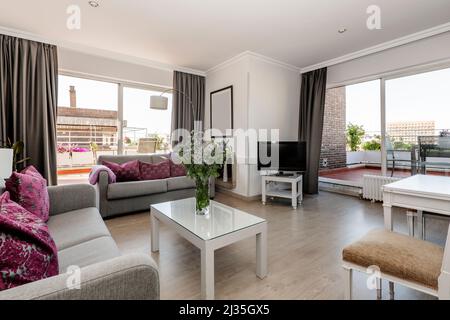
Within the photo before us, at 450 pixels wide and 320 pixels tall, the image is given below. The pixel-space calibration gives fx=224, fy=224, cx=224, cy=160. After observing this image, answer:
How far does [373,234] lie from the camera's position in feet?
4.45

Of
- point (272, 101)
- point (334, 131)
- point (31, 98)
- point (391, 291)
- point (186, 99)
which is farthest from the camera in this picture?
point (334, 131)

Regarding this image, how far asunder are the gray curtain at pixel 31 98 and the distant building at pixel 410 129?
5.20 meters

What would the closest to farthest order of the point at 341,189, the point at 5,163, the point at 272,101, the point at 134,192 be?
the point at 5,163
the point at 134,192
the point at 272,101
the point at 341,189

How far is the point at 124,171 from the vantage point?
3188 mm

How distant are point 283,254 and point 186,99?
3531 millimetres

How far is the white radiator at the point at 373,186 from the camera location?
140 inches

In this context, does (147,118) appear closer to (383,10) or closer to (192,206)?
(192,206)

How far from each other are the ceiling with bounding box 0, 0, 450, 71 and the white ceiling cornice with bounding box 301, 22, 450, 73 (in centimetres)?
10

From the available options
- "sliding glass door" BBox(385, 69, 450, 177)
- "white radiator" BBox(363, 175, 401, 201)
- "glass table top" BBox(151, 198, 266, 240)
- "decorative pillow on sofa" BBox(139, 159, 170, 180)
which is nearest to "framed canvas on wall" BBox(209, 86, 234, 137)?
"decorative pillow on sofa" BBox(139, 159, 170, 180)

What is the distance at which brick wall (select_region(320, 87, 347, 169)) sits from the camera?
4629 millimetres

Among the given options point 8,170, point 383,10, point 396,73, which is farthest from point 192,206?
point 396,73

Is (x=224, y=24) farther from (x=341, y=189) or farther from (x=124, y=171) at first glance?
(x=341, y=189)

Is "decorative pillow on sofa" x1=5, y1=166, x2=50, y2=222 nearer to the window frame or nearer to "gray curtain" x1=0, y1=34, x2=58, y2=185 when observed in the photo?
"gray curtain" x1=0, y1=34, x2=58, y2=185

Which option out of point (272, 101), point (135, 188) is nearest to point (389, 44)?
point (272, 101)
